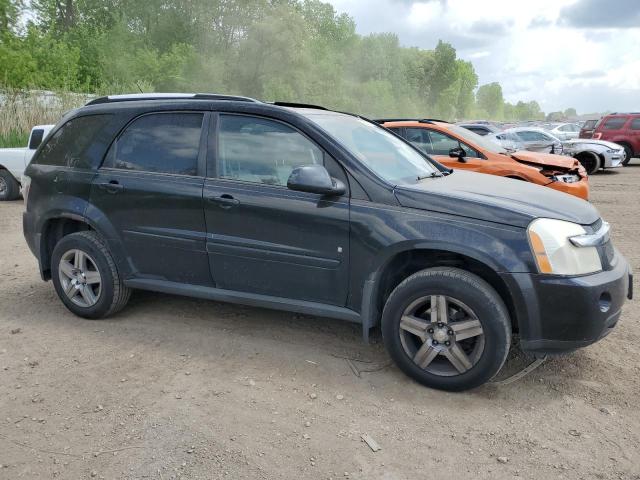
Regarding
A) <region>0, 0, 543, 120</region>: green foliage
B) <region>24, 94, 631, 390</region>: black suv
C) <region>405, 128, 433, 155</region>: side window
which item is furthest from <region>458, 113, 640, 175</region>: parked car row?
<region>0, 0, 543, 120</region>: green foliage

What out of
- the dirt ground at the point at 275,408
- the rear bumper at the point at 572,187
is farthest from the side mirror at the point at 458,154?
the dirt ground at the point at 275,408

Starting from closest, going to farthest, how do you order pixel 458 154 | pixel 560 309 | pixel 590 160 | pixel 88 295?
pixel 560 309
pixel 88 295
pixel 458 154
pixel 590 160

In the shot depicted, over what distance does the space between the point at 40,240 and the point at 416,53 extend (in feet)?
349

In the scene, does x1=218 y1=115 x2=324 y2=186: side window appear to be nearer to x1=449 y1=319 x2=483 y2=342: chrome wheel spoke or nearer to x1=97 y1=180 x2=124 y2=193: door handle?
x1=97 y1=180 x2=124 y2=193: door handle

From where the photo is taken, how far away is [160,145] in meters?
4.37

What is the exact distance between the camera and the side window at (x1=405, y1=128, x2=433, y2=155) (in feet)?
30.0

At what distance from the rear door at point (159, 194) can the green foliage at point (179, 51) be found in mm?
17591

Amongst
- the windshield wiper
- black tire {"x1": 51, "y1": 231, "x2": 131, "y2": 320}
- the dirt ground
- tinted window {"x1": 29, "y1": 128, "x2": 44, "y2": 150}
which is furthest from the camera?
tinted window {"x1": 29, "y1": 128, "x2": 44, "y2": 150}

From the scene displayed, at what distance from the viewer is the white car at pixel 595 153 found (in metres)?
17.5

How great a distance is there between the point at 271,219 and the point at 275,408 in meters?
1.24

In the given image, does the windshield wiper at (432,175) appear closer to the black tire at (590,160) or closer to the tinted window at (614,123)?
the black tire at (590,160)

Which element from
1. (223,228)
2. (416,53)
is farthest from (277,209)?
(416,53)

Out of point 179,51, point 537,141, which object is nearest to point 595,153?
point 537,141

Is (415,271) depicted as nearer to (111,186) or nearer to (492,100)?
(111,186)
